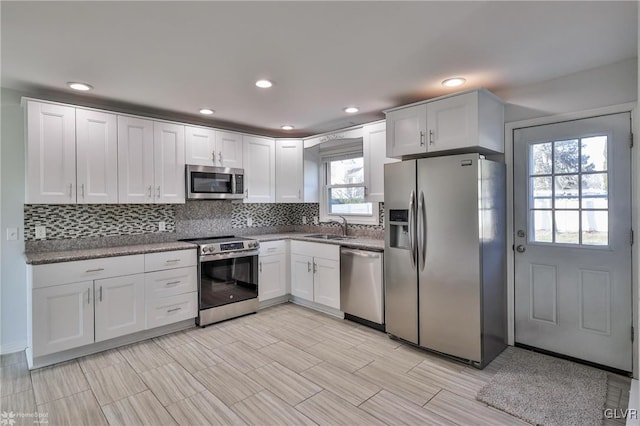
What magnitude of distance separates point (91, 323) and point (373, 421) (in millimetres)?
2510

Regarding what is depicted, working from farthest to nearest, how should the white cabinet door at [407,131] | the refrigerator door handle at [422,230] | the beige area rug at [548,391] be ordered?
the white cabinet door at [407,131] → the refrigerator door handle at [422,230] → the beige area rug at [548,391]

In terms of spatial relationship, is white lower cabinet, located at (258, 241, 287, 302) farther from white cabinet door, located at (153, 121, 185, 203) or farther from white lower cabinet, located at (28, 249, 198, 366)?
white cabinet door, located at (153, 121, 185, 203)

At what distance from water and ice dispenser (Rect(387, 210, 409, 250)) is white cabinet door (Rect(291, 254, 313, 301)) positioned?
126 cm

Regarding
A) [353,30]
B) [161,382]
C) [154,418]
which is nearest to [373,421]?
[154,418]

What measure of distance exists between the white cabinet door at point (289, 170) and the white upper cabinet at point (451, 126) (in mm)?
1726

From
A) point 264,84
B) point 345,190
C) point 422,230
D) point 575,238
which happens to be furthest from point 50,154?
point 575,238

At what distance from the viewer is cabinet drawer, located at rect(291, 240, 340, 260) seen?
3.82 metres

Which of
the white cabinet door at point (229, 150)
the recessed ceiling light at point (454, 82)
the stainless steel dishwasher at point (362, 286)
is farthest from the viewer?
the white cabinet door at point (229, 150)

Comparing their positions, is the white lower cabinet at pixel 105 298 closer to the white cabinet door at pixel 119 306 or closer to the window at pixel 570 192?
the white cabinet door at pixel 119 306

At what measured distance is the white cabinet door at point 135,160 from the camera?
A: 3318 millimetres

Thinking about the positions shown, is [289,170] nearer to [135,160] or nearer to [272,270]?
[272,270]

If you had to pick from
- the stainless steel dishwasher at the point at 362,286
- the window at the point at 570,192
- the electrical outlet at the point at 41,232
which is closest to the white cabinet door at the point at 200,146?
the electrical outlet at the point at 41,232

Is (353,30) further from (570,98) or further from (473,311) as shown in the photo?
(473,311)

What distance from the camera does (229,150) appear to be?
4.14 m
